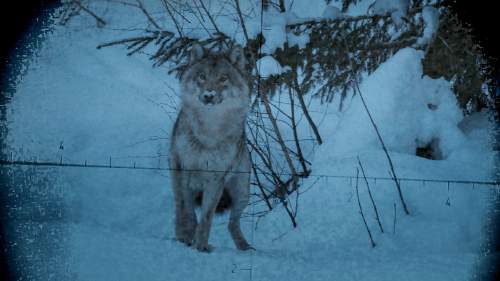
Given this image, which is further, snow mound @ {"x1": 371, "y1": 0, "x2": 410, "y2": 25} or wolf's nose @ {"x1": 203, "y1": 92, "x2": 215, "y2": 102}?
snow mound @ {"x1": 371, "y1": 0, "x2": 410, "y2": 25}

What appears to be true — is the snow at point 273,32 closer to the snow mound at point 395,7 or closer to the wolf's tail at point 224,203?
the snow mound at point 395,7

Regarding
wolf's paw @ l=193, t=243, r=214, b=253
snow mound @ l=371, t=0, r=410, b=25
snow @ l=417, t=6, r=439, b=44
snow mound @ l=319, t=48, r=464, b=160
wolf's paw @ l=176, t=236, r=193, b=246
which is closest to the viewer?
wolf's paw @ l=193, t=243, r=214, b=253

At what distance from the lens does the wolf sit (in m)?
3.21

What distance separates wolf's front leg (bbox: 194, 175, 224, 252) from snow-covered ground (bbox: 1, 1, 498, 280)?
0.13 meters

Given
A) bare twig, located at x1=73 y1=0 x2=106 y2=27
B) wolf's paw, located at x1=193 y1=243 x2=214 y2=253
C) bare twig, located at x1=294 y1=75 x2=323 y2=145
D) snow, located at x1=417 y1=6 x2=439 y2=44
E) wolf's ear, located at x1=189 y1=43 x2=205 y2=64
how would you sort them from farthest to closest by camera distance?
bare twig, located at x1=294 y1=75 x2=323 y2=145
snow, located at x1=417 y1=6 x2=439 y2=44
wolf's ear, located at x1=189 y1=43 x2=205 y2=64
wolf's paw, located at x1=193 y1=243 x2=214 y2=253
bare twig, located at x1=73 y1=0 x2=106 y2=27

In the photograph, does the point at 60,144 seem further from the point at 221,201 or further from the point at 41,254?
the point at 221,201

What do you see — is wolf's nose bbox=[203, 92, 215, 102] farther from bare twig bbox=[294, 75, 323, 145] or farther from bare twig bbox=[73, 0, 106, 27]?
bare twig bbox=[294, 75, 323, 145]

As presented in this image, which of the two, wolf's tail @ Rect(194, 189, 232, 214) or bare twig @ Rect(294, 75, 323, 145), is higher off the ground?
bare twig @ Rect(294, 75, 323, 145)

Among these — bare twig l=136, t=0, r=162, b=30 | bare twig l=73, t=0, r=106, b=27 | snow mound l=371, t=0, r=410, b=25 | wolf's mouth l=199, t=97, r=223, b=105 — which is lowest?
wolf's mouth l=199, t=97, r=223, b=105

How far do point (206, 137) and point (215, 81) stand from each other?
0.39m

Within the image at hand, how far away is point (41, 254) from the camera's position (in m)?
2.12

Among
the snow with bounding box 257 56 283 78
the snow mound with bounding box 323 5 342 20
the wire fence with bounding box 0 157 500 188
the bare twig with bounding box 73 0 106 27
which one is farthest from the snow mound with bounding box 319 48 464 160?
the bare twig with bounding box 73 0 106 27

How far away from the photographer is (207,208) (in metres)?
3.26

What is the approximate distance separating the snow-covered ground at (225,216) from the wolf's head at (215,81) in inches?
12.5
